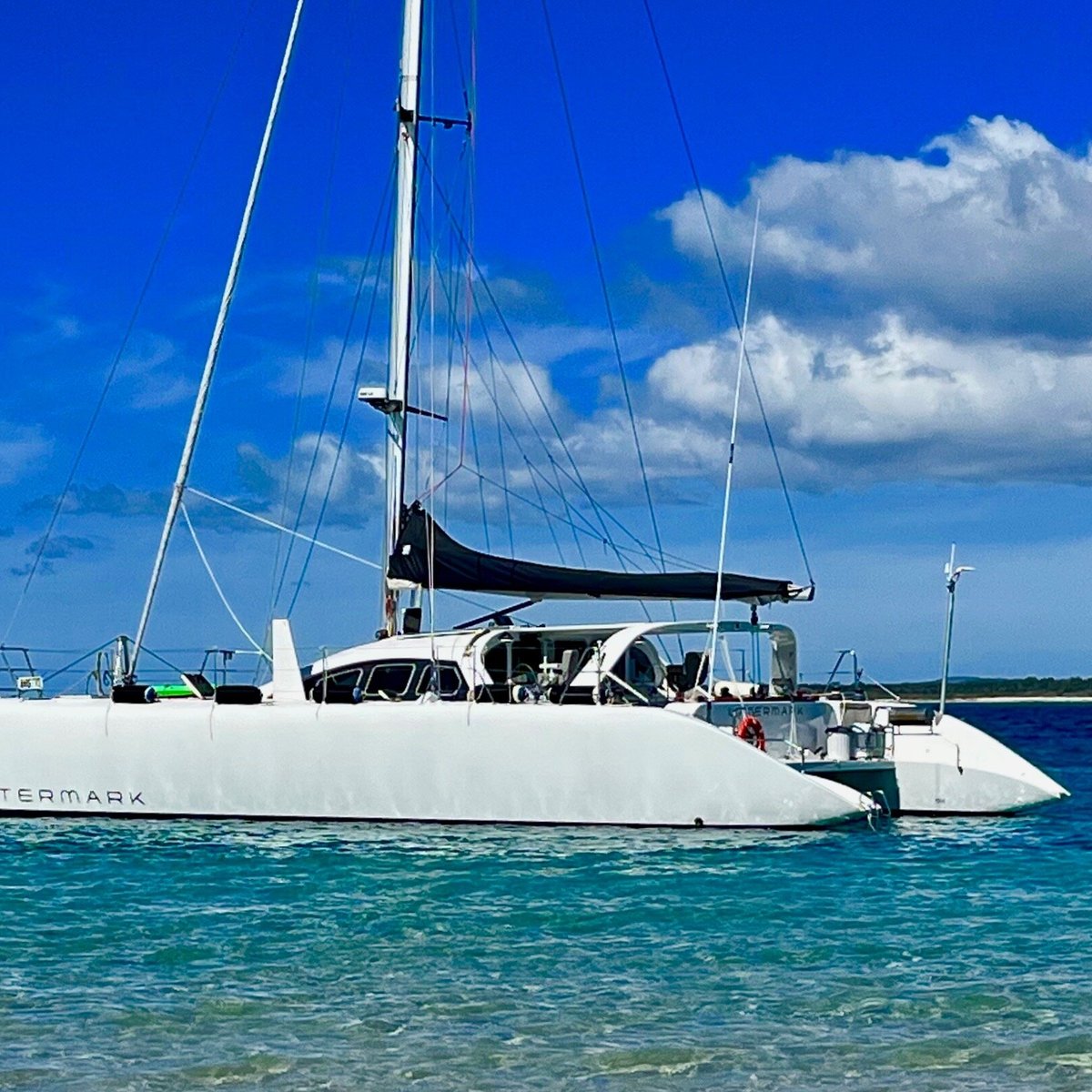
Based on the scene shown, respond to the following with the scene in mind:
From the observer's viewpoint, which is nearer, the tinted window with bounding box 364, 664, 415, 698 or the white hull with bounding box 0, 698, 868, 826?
the white hull with bounding box 0, 698, 868, 826

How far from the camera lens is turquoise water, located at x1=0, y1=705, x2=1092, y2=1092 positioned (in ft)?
25.7

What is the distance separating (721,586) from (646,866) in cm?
547

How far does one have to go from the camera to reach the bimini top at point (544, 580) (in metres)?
18.9

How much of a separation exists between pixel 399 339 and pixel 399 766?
A: 6.06 meters

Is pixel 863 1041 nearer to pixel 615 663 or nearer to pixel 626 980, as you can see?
pixel 626 980

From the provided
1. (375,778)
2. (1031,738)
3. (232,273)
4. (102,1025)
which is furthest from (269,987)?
(1031,738)

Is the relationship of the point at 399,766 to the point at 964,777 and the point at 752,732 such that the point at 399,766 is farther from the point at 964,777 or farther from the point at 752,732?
the point at 964,777

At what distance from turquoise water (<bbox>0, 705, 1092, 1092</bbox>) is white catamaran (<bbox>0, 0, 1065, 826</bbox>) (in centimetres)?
48

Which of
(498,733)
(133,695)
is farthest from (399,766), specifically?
(133,695)

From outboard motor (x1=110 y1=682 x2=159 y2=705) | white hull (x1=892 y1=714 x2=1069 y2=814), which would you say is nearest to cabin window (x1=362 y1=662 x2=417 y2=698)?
outboard motor (x1=110 y1=682 x2=159 y2=705)

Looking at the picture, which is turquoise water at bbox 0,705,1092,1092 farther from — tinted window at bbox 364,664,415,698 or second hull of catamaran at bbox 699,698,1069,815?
tinted window at bbox 364,664,415,698

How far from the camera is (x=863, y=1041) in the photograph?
820 centimetres

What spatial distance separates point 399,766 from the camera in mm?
16484

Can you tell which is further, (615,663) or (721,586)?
(721,586)
